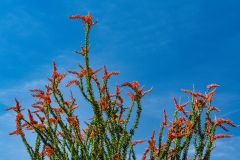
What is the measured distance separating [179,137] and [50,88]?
2.28 m

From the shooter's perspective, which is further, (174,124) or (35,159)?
(35,159)

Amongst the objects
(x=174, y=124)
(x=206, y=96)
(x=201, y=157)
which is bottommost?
(x=201, y=157)

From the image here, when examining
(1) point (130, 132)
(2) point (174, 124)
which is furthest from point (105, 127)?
(2) point (174, 124)

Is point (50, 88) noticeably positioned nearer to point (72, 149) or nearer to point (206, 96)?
point (72, 149)

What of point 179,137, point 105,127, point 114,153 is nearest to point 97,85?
point 105,127

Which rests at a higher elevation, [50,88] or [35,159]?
[50,88]

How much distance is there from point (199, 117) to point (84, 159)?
1983mm

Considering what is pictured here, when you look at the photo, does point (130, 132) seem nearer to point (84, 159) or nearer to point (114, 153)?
point (114, 153)

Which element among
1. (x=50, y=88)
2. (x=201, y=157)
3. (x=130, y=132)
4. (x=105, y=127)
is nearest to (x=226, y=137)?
(x=201, y=157)

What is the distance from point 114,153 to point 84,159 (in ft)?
1.67

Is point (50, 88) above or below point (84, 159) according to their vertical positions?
above

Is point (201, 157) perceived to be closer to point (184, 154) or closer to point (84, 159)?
point (184, 154)

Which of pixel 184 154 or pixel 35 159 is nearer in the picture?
pixel 184 154

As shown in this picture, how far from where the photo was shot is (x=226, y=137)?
249 inches
